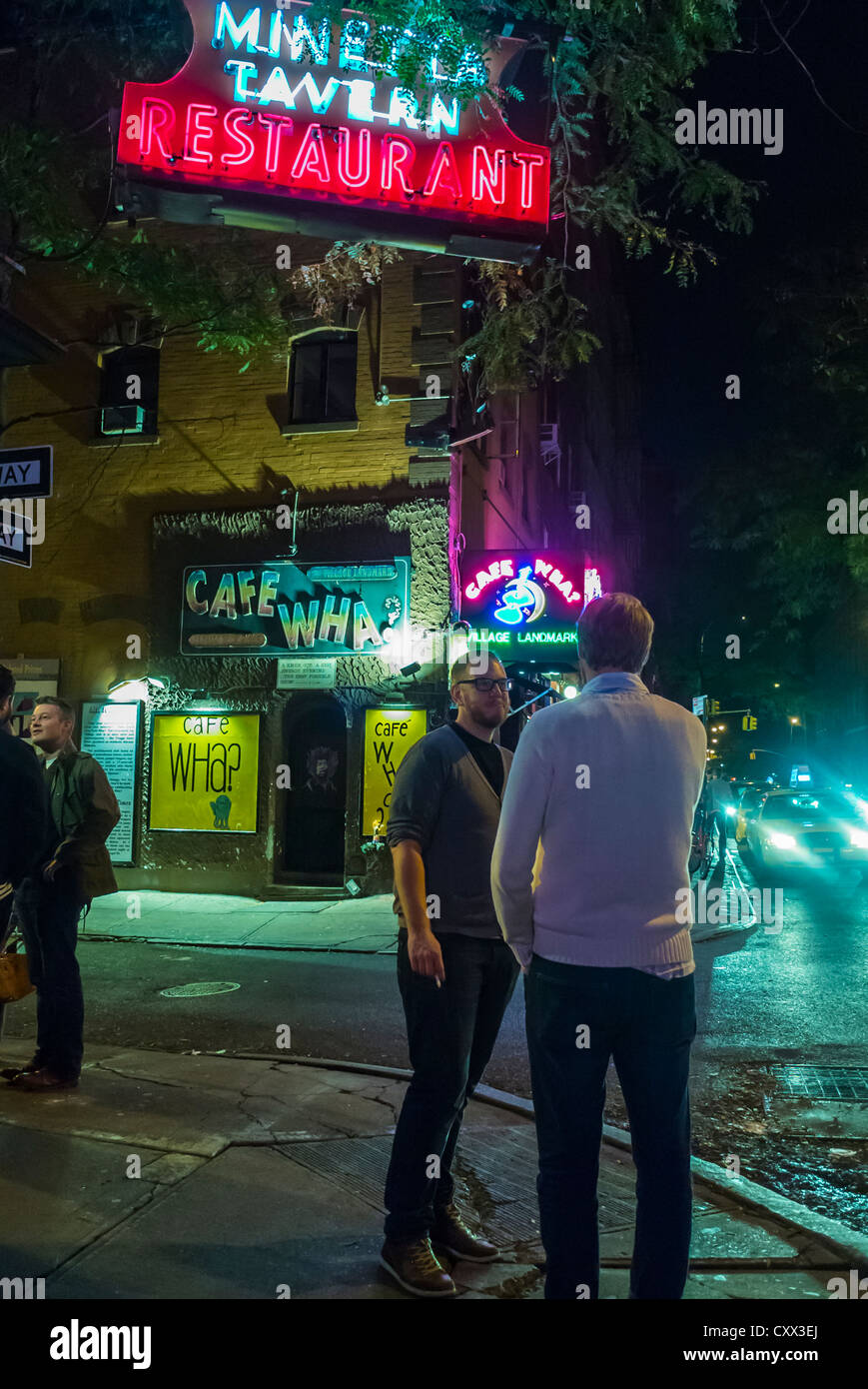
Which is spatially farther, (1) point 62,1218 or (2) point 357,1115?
(2) point 357,1115

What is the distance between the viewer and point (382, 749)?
15.0 metres

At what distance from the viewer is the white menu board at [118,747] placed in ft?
51.6

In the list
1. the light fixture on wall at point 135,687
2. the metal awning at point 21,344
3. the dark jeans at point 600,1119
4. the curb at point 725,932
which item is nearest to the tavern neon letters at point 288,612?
the light fixture on wall at point 135,687

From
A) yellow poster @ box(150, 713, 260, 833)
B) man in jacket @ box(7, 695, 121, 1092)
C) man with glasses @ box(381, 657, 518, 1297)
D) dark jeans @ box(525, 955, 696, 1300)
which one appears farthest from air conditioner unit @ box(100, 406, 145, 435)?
dark jeans @ box(525, 955, 696, 1300)

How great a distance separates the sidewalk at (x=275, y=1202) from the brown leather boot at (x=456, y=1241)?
1.7 inches

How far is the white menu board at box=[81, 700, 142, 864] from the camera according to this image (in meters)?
15.7

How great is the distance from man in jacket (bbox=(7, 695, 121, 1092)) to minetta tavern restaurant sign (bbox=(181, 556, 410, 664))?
913cm

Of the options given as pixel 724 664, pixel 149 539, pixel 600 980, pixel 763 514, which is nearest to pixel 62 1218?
pixel 600 980

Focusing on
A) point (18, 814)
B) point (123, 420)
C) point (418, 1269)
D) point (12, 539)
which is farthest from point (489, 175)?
point (418, 1269)

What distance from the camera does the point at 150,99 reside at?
30.0ft

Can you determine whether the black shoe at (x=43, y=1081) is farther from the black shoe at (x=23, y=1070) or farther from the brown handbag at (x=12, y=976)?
the brown handbag at (x=12, y=976)

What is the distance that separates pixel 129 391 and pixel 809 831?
1239cm
